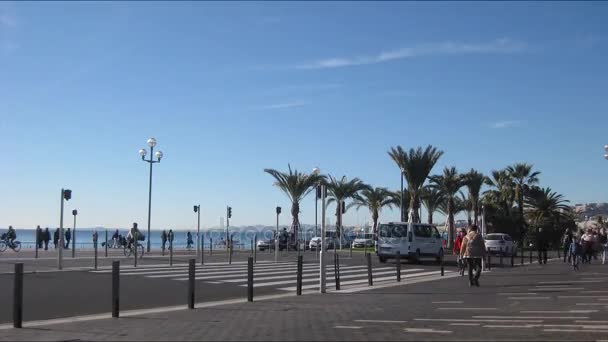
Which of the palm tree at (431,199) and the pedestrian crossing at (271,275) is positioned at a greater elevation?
the palm tree at (431,199)

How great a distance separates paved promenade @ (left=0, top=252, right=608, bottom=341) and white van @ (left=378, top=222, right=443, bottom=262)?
49.6 ft

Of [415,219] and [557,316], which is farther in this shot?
[415,219]

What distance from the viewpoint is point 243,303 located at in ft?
46.2

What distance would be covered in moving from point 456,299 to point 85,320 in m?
7.66

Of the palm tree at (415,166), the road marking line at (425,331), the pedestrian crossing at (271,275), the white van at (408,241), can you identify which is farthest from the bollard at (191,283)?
the palm tree at (415,166)

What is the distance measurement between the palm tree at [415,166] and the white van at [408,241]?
21575 mm

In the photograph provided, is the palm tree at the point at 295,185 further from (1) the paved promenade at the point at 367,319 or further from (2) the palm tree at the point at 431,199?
(1) the paved promenade at the point at 367,319

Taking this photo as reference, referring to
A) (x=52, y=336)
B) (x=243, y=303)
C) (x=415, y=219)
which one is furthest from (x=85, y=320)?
(x=415, y=219)

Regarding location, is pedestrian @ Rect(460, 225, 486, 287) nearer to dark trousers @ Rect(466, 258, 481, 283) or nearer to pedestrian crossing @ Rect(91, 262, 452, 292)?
dark trousers @ Rect(466, 258, 481, 283)

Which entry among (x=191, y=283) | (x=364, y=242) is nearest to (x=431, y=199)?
(x=364, y=242)

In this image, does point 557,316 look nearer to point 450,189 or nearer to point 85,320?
point 85,320

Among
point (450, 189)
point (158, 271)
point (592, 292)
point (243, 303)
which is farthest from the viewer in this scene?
point (450, 189)

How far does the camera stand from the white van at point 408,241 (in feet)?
104

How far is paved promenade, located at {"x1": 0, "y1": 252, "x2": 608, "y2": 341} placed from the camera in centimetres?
956
